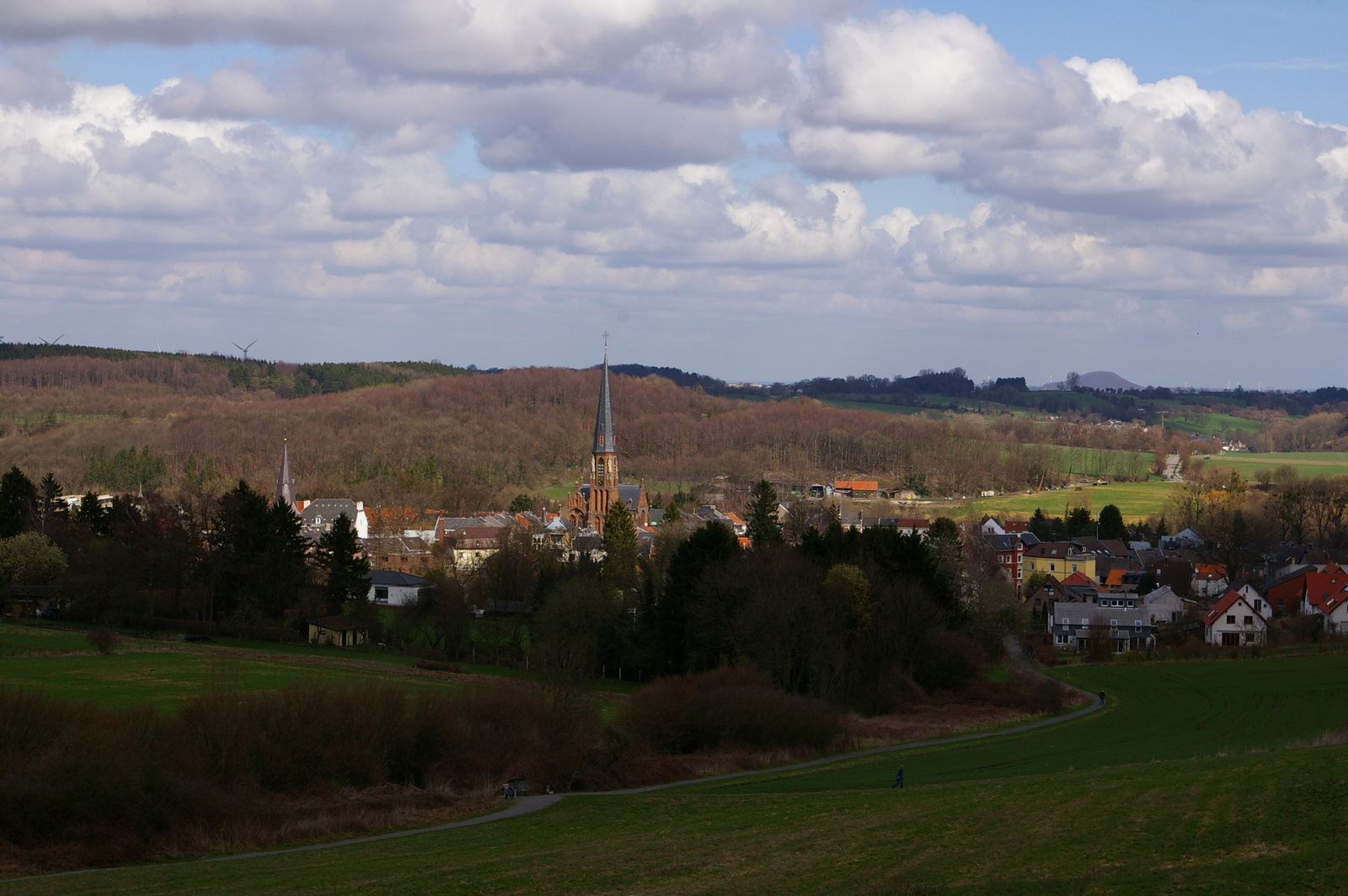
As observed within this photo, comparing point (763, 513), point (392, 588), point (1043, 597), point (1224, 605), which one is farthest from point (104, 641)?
point (1224, 605)

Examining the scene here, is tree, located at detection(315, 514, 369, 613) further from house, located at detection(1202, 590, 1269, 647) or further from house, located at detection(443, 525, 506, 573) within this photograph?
house, located at detection(1202, 590, 1269, 647)

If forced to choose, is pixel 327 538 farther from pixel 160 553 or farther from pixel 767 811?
pixel 767 811

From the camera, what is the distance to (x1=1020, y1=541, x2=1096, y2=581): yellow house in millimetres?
86250

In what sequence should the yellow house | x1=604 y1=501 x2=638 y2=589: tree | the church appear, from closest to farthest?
x1=604 y1=501 x2=638 y2=589: tree < the yellow house < the church

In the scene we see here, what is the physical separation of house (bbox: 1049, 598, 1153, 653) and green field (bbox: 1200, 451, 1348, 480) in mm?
85210

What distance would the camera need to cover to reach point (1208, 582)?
260ft

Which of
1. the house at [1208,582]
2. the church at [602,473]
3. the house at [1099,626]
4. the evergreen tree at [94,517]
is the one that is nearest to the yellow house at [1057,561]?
the house at [1208,582]

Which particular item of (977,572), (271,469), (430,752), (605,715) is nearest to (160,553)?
(605,715)

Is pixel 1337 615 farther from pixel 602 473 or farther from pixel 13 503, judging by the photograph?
pixel 13 503

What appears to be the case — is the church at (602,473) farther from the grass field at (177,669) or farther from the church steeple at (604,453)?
the grass field at (177,669)

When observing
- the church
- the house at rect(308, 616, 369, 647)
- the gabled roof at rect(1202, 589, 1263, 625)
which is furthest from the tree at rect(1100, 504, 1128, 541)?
the house at rect(308, 616, 369, 647)

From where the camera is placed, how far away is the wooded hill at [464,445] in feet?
444

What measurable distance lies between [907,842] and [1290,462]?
16950 cm

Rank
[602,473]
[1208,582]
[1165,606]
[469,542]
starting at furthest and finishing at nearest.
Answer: [602,473], [469,542], [1208,582], [1165,606]
